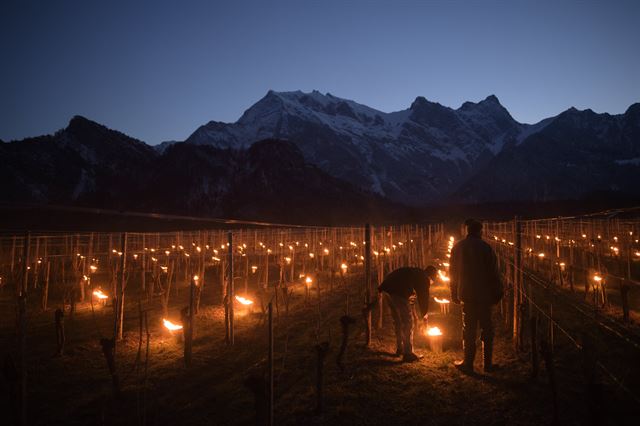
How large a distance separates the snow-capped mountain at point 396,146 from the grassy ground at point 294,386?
347 feet

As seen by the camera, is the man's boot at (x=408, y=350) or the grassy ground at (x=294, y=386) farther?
the man's boot at (x=408, y=350)

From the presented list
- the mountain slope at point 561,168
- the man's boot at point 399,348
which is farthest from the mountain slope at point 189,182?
the man's boot at point 399,348

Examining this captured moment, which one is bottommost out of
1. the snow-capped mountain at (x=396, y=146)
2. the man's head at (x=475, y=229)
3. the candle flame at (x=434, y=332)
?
the candle flame at (x=434, y=332)

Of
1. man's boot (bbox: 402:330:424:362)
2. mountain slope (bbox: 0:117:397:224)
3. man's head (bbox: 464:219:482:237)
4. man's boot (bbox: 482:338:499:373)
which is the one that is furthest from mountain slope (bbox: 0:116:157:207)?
man's boot (bbox: 482:338:499:373)

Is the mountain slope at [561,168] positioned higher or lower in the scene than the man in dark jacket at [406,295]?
higher

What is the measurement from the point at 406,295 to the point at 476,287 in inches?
44.8

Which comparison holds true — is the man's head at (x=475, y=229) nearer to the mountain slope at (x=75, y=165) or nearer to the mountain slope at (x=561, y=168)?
the mountain slope at (x=75, y=165)

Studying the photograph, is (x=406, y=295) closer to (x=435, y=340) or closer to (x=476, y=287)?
(x=476, y=287)

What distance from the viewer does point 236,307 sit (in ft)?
33.6

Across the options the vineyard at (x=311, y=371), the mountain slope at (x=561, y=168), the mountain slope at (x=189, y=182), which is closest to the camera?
the vineyard at (x=311, y=371)

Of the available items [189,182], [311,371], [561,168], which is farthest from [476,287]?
[561,168]

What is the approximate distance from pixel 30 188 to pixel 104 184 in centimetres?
1672

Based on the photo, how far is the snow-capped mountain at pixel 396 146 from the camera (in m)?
128

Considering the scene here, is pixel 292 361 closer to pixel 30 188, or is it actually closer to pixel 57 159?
pixel 30 188
